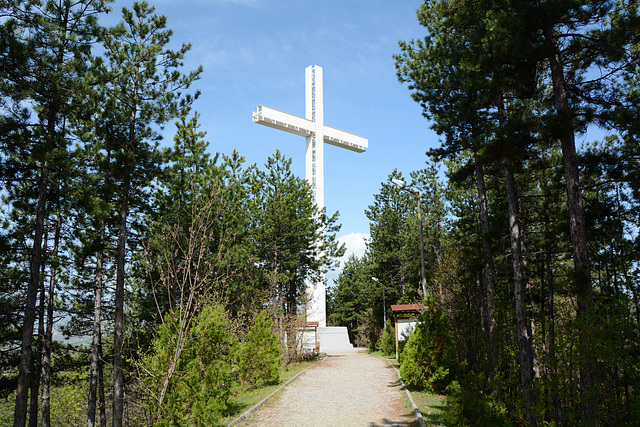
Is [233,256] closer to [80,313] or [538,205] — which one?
[80,313]

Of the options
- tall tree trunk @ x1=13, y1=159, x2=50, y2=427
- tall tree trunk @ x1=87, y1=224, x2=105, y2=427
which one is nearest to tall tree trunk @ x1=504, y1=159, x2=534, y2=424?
tall tree trunk @ x1=13, y1=159, x2=50, y2=427

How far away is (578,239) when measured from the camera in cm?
725

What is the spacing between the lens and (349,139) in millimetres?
31406

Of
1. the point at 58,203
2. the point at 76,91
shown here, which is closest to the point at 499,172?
the point at 76,91

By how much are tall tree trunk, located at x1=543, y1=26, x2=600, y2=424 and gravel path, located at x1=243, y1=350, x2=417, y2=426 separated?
3673 mm

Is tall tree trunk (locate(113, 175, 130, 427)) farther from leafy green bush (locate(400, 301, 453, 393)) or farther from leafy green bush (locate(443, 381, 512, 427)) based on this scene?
leafy green bush (locate(443, 381, 512, 427))

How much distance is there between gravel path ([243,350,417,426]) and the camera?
9188 mm

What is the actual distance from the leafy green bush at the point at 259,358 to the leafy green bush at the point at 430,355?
445 cm

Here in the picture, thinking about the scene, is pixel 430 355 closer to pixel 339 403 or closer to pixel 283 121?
pixel 339 403

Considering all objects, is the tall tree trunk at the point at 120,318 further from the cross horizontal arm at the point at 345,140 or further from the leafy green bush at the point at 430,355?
the cross horizontal arm at the point at 345,140

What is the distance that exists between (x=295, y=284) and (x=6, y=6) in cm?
2229

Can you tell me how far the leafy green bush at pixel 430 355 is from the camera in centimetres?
1209

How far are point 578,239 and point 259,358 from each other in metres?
10.4

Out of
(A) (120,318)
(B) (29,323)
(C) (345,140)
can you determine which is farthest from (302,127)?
(B) (29,323)
